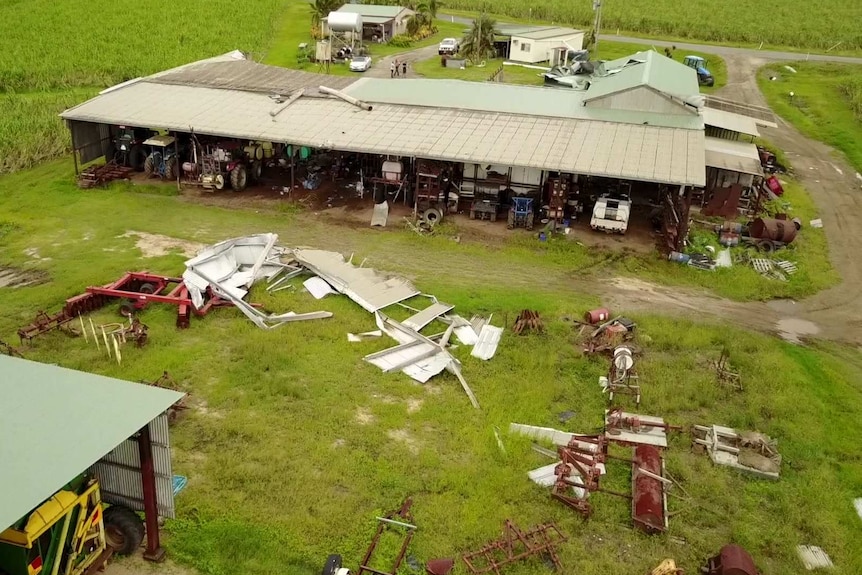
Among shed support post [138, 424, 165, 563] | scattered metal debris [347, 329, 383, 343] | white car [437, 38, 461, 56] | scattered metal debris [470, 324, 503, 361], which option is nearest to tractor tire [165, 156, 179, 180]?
scattered metal debris [347, 329, 383, 343]

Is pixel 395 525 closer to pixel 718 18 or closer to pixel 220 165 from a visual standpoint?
pixel 220 165

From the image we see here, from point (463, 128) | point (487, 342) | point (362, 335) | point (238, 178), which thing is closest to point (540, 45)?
point (463, 128)

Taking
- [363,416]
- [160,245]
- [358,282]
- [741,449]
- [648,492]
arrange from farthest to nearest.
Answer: [160,245]
[358,282]
[363,416]
[741,449]
[648,492]

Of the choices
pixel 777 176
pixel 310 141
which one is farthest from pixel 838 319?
pixel 310 141

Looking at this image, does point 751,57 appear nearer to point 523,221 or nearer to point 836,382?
point 523,221

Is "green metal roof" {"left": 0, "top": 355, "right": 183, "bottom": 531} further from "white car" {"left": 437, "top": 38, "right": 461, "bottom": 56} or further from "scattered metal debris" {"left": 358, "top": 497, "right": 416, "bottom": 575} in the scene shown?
"white car" {"left": 437, "top": 38, "right": 461, "bottom": 56}

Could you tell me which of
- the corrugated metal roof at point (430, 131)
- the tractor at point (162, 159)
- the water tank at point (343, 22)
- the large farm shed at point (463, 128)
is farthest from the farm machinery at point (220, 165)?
the water tank at point (343, 22)

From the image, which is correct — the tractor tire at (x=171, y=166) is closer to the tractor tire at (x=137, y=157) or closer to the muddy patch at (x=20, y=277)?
the tractor tire at (x=137, y=157)
